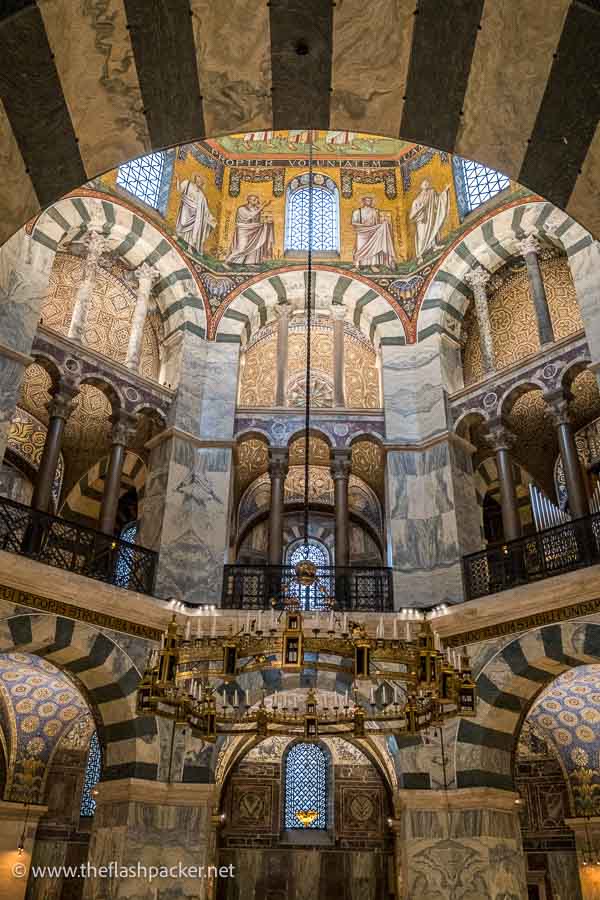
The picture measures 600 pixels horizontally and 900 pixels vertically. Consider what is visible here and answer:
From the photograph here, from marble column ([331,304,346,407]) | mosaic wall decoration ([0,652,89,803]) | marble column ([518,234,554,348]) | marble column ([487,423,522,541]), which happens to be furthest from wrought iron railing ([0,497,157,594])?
marble column ([518,234,554,348])

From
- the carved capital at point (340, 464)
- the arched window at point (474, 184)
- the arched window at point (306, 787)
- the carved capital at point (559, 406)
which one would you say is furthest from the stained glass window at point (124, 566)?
the arched window at point (474, 184)

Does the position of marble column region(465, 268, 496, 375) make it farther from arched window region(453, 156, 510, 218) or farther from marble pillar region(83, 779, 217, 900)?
marble pillar region(83, 779, 217, 900)

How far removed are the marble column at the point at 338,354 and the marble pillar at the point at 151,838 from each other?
7.40 m

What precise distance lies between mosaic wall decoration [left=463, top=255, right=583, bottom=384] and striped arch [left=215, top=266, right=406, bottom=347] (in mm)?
1552

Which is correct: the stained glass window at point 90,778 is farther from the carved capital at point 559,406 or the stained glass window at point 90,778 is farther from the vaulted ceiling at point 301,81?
the vaulted ceiling at point 301,81

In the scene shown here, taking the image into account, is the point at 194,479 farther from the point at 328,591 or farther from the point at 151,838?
the point at 151,838

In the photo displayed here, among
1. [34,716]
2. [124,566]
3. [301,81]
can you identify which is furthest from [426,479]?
[301,81]

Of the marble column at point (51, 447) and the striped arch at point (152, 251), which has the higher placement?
the striped arch at point (152, 251)

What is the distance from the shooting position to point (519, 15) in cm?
345

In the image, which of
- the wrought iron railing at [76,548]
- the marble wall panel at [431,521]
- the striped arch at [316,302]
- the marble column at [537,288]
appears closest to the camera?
the wrought iron railing at [76,548]

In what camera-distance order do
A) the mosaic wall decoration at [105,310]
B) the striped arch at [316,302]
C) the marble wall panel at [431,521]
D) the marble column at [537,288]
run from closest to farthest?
the marble wall panel at [431,521] < the marble column at [537,288] < the mosaic wall decoration at [105,310] < the striped arch at [316,302]

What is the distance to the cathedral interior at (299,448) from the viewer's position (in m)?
3.77

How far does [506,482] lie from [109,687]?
6.65m

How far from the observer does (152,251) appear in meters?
13.7
